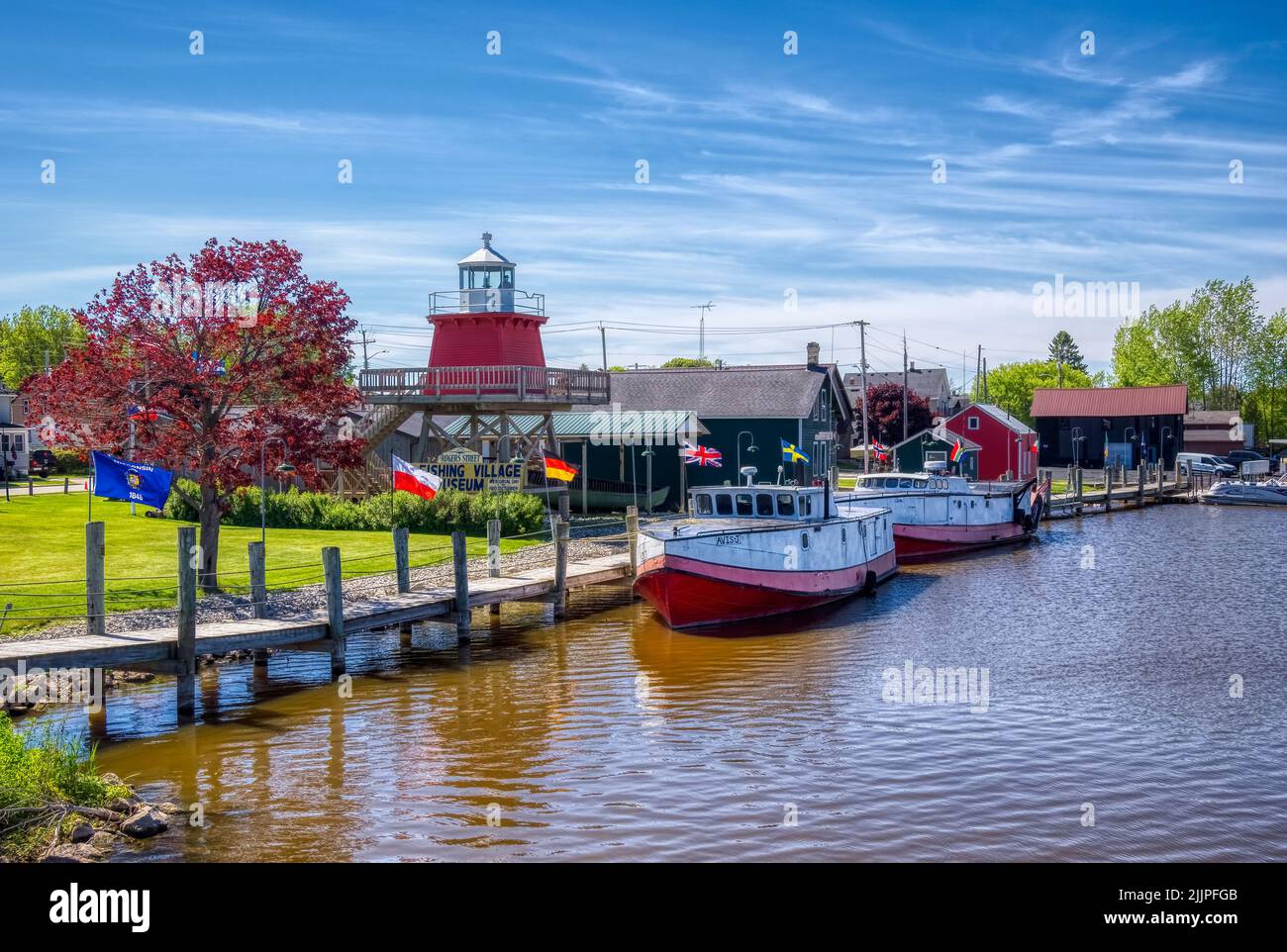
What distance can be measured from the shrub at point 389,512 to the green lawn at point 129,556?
3.38 feet

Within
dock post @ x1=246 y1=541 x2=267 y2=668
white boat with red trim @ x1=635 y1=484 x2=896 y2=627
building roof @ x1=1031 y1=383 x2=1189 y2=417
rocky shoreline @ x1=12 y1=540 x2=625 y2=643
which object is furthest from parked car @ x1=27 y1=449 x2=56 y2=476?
building roof @ x1=1031 y1=383 x2=1189 y2=417

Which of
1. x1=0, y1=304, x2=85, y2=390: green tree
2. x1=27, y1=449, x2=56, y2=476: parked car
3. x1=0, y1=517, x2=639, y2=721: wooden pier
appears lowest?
x1=0, y1=517, x2=639, y2=721: wooden pier

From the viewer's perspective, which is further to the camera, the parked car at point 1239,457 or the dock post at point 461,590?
the parked car at point 1239,457

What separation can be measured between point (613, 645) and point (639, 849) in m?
12.9

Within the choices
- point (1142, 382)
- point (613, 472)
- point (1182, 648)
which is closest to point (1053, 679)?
point (1182, 648)

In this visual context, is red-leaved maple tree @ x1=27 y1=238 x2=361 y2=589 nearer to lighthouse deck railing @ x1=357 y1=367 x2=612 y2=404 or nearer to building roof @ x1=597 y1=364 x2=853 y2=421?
lighthouse deck railing @ x1=357 y1=367 x2=612 y2=404

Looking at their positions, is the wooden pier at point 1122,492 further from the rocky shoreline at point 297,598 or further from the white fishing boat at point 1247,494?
the rocky shoreline at point 297,598

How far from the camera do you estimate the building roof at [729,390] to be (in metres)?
57.3

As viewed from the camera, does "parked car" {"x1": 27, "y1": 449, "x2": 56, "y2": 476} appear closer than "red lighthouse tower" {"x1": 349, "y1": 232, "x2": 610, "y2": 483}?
No

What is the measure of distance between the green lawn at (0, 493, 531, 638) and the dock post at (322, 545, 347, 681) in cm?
399

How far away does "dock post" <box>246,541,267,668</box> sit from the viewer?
2395 cm

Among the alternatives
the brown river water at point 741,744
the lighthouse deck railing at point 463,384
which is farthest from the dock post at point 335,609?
the lighthouse deck railing at point 463,384
